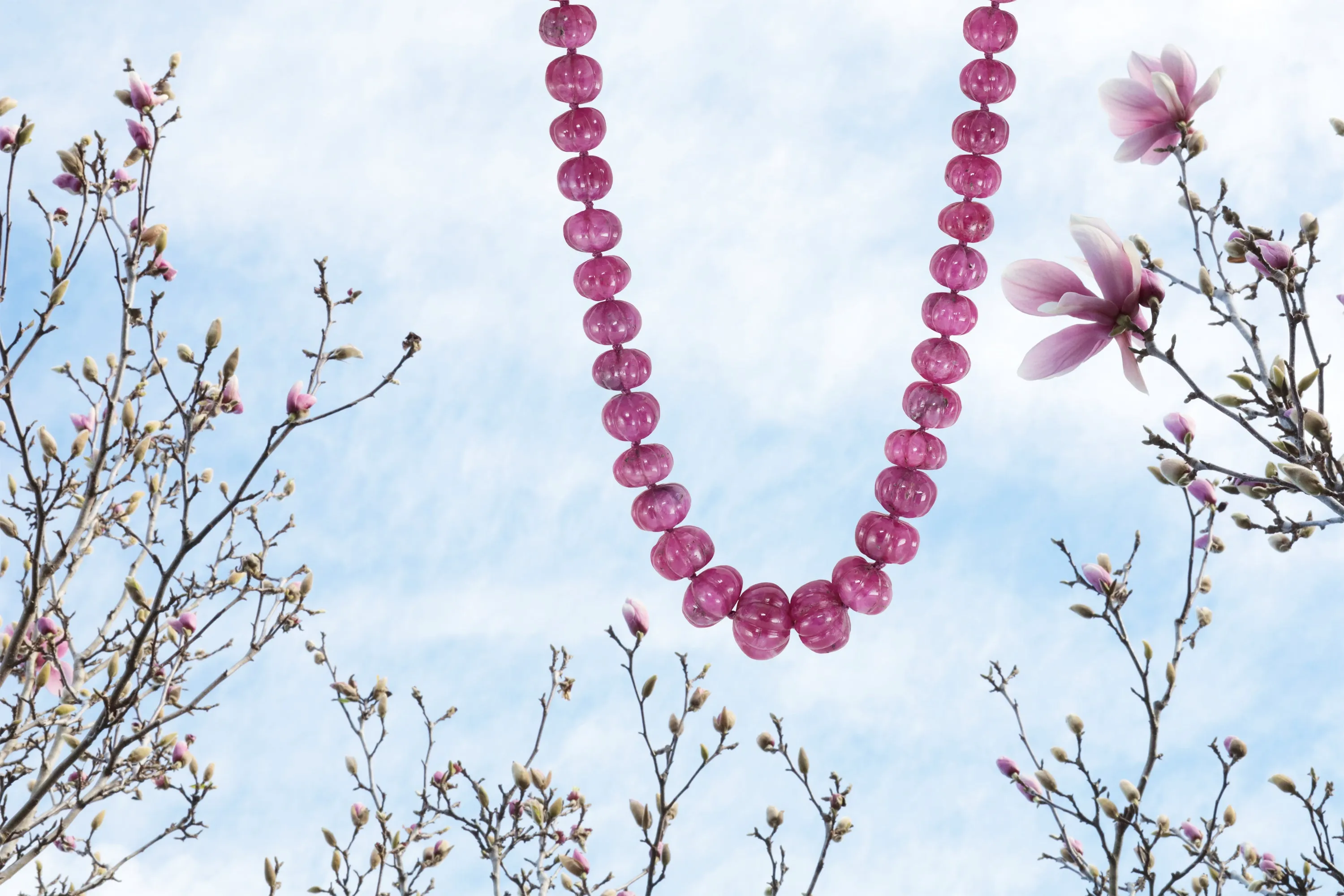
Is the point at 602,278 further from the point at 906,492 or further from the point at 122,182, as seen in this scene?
the point at 122,182

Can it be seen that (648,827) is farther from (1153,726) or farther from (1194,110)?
(1194,110)

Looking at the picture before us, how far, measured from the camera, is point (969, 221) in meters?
2.83

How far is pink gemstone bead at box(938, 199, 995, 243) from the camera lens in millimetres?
2830

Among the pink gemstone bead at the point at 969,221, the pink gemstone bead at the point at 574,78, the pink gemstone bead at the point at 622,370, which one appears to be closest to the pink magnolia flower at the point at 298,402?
the pink gemstone bead at the point at 622,370

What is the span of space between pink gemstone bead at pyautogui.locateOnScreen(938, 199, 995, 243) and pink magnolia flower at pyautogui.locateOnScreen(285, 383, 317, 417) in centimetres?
173

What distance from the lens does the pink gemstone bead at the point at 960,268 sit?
283cm

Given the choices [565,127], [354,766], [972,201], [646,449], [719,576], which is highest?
[565,127]

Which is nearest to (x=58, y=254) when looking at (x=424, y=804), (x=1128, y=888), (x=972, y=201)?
(x=424, y=804)

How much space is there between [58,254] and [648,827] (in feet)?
7.02

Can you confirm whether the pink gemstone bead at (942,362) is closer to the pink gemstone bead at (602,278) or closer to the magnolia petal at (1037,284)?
the pink gemstone bead at (602,278)

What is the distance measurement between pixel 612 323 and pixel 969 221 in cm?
102

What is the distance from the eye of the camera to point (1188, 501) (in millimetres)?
2537

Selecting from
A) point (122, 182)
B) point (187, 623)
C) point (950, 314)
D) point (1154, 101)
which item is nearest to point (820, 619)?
point (950, 314)

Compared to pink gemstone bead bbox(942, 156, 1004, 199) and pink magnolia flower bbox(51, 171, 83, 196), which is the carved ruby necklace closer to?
pink gemstone bead bbox(942, 156, 1004, 199)
